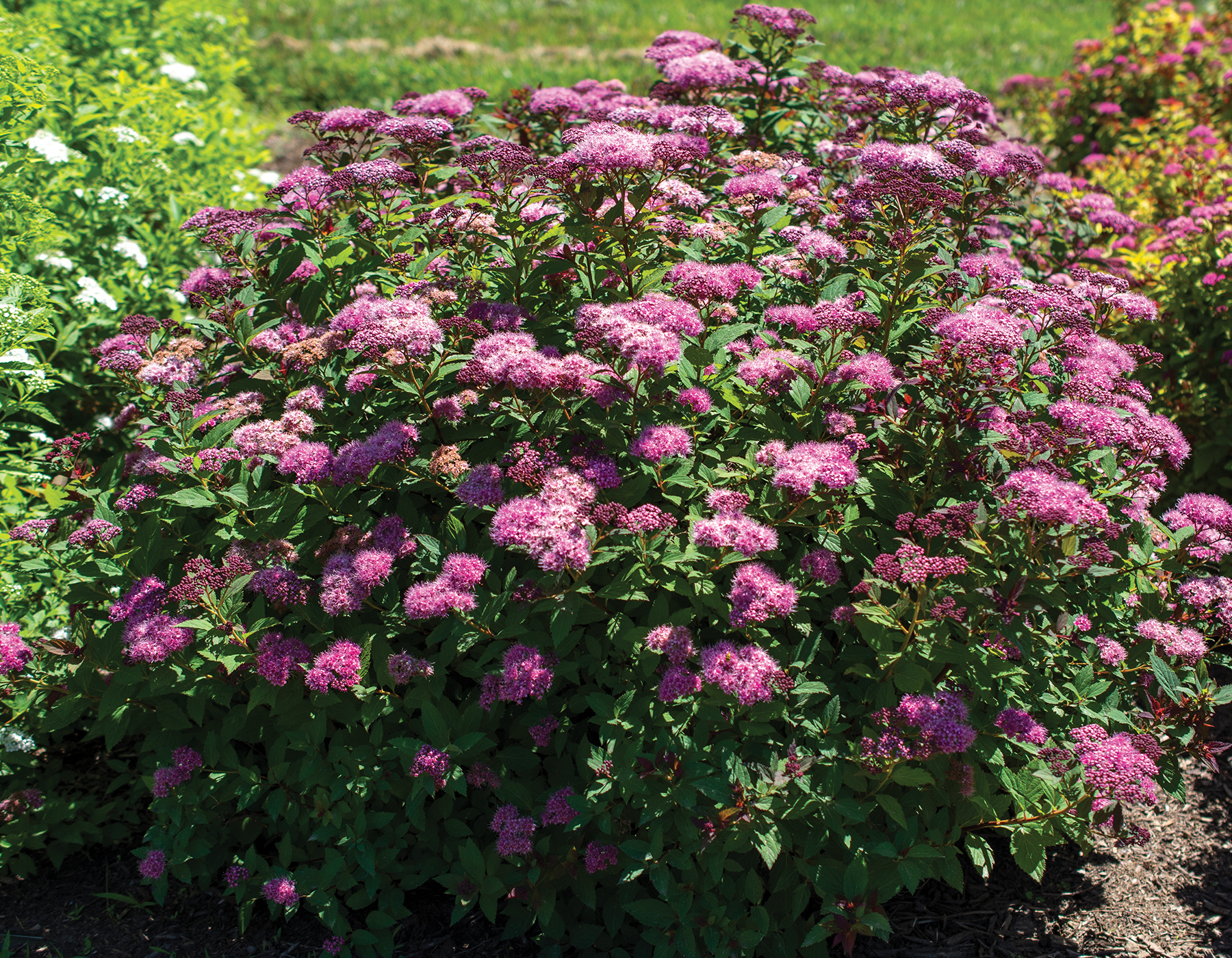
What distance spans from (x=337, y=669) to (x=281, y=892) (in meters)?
0.84

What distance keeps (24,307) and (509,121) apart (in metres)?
2.69

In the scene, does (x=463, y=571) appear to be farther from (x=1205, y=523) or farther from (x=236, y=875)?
(x=1205, y=523)

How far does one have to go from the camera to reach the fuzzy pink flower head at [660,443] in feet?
7.89

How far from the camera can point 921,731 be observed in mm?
2266

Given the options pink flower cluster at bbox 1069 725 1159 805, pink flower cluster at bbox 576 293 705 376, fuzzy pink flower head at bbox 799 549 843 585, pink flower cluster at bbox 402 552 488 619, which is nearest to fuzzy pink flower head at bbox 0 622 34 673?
pink flower cluster at bbox 402 552 488 619

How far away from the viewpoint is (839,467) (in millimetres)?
2340

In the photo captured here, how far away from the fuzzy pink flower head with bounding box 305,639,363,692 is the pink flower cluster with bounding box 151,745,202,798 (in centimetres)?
69

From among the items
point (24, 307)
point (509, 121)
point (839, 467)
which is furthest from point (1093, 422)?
A: point (24, 307)

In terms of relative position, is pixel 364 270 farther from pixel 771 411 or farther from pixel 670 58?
pixel 670 58

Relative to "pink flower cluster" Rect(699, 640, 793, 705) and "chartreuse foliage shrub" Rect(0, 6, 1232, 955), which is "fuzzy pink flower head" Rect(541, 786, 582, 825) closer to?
"chartreuse foliage shrub" Rect(0, 6, 1232, 955)

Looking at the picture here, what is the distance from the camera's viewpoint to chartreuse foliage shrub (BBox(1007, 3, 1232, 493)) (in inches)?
170

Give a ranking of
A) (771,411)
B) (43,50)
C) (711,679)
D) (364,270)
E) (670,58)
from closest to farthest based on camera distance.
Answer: (711,679), (771,411), (364,270), (670,58), (43,50)

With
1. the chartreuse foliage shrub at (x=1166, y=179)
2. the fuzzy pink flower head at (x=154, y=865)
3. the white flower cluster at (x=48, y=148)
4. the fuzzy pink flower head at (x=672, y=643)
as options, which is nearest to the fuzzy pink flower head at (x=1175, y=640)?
the fuzzy pink flower head at (x=672, y=643)

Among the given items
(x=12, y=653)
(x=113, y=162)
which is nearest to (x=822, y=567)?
(x=12, y=653)
